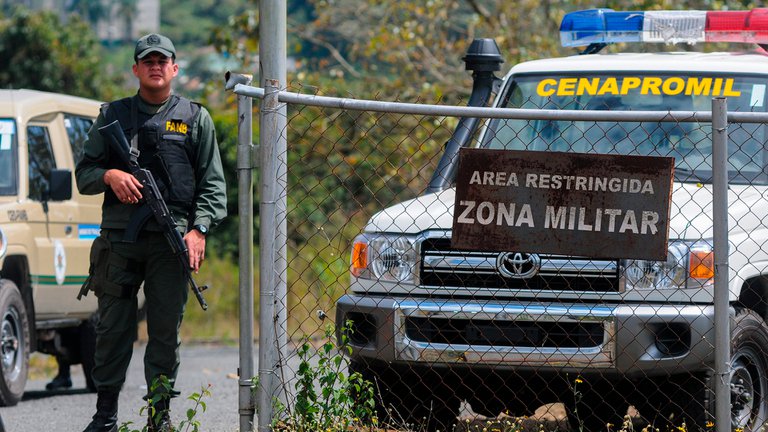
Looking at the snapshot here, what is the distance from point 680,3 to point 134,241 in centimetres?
1028

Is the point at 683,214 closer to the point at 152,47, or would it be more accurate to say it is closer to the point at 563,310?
the point at 563,310

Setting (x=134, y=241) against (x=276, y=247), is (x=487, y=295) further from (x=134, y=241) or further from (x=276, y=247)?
(x=134, y=241)

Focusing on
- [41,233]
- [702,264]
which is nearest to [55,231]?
[41,233]

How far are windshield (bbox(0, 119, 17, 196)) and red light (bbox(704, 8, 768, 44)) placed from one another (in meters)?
4.76

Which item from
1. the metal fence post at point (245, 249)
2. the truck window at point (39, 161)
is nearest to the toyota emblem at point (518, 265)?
the metal fence post at point (245, 249)

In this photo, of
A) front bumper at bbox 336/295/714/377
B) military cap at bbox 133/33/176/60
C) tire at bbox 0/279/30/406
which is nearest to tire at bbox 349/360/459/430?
front bumper at bbox 336/295/714/377

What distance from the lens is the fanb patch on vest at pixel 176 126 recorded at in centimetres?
563

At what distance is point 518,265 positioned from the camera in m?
5.33

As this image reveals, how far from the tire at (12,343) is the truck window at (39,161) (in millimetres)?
797

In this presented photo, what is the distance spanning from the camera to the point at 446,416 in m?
6.10

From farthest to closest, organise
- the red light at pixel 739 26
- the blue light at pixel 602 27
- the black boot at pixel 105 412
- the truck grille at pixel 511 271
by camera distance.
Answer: the blue light at pixel 602 27, the red light at pixel 739 26, the black boot at pixel 105 412, the truck grille at pixel 511 271

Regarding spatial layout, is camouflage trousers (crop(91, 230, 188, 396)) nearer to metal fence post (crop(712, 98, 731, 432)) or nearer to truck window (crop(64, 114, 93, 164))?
metal fence post (crop(712, 98, 731, 432))

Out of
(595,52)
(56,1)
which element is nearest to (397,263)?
(595,52)

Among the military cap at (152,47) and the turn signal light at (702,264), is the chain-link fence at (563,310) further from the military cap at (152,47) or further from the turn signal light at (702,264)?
the military cap at (152,47)
